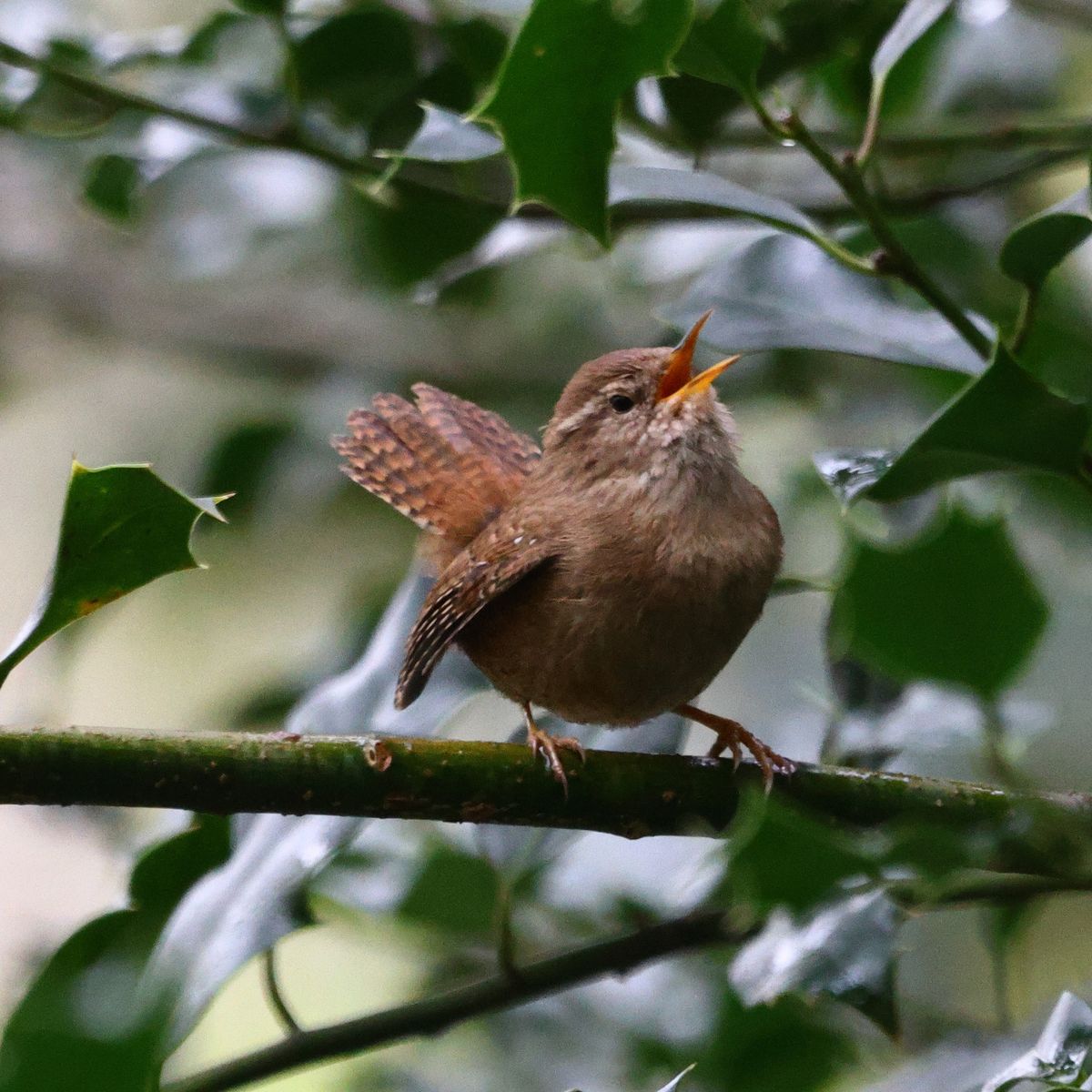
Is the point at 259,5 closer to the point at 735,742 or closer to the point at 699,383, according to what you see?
the point at 699,383

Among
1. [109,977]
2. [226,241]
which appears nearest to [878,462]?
[109,977]

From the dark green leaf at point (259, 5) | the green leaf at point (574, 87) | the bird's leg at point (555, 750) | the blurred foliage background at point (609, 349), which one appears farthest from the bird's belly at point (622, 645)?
the dark green leaf at point (259, 5)

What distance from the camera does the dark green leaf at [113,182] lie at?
2.59 m

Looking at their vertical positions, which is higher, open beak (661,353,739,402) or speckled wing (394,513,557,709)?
open beak (661,353,739,402)

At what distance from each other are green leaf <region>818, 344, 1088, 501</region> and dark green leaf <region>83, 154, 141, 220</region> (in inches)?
60.5

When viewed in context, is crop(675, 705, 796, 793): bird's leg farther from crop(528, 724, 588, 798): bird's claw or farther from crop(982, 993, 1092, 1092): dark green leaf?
crop(982, 993, 1092, 1092): dark green leaf

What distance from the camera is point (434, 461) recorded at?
2803 millimetres

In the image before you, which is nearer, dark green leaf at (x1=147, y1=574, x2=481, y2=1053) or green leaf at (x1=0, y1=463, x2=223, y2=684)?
green leaf at (x1=0, y1=463, x2=223, y2=684)

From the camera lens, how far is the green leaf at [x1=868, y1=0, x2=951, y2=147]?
1758 millimetres

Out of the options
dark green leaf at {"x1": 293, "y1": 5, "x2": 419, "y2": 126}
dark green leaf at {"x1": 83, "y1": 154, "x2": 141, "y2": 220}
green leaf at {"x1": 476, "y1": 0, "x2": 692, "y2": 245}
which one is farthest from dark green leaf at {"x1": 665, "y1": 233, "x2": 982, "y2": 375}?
dark green leaf at {"x1": 83, "y1": 154, "x2": 141, "y2": 220}

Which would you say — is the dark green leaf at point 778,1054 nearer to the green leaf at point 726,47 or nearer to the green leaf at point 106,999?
the green leaf at point 106,999

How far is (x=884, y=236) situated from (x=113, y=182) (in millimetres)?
1494

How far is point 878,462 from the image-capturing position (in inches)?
66.2

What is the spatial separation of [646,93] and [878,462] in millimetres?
1033
